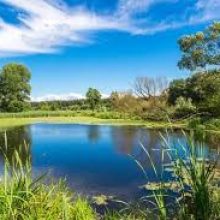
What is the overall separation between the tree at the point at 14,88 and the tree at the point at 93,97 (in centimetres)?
979

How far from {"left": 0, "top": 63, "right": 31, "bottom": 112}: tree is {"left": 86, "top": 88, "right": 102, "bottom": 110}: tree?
979cm

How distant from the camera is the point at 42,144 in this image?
72.4ft

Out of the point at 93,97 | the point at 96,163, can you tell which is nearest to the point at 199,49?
the point at 96,163

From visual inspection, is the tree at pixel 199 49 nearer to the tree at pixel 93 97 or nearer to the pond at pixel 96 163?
the pond at pixel 96 163

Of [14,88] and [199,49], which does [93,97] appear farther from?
[199,49]

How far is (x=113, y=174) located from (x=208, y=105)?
10.5m

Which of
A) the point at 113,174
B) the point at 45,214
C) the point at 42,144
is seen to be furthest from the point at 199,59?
the point at 45,214

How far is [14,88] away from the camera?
6612 centimetres

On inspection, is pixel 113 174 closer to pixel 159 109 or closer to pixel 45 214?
pixel 45 214

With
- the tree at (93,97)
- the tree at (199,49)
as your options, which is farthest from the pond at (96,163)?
the tree at (93,97)

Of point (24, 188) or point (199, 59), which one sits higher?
point (199, 59)

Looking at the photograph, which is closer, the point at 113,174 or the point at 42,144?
the point at 113,174

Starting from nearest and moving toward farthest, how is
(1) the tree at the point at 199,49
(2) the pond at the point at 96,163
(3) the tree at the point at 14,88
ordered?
(2) the pond at the point at 96,163 → (1) the tree at the point at 199,49 → (3) the tree at the point at 14,88

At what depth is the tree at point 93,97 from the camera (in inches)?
2571
